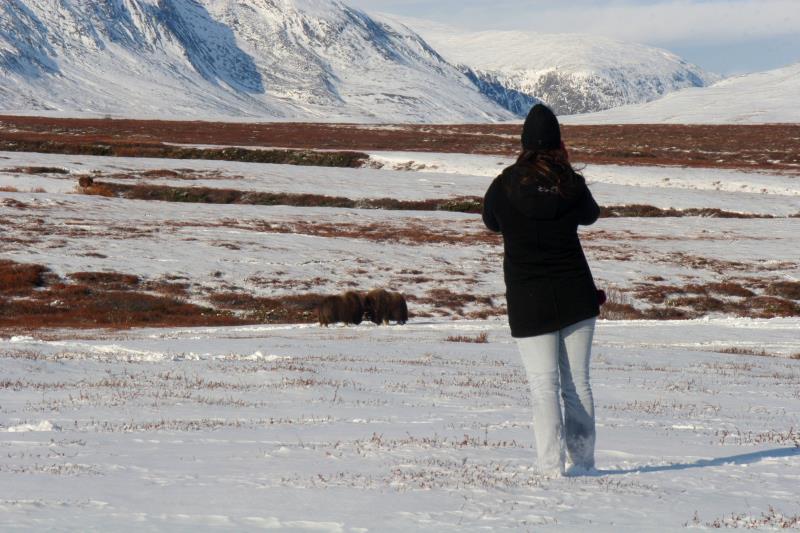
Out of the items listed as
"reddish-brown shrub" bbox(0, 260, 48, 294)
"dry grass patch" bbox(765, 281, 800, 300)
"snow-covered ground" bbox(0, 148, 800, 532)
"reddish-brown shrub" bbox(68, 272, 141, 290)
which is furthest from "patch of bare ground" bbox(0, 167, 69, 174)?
"dry grass patch" bbox(765, 281, 800, 300)

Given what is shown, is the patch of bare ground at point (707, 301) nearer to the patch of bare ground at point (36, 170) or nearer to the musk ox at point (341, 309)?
the musk ox at point (341, 309)

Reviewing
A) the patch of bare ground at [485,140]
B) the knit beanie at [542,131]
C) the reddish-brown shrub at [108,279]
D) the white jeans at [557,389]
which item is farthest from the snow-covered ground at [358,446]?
the patch of bare ground at [485,140]

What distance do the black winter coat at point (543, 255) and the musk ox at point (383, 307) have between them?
82.1 ft

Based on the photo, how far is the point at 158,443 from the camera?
30.3ft

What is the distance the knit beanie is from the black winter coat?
20 cm

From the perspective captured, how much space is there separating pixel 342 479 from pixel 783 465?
4.07m

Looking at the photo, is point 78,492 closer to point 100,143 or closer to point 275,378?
point 275,378

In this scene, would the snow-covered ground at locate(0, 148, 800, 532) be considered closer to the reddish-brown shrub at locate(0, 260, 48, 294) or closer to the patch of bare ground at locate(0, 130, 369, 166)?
the reddish-brown shrub at locate(0, 260, 48, 294)

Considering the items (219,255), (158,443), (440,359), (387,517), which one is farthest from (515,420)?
(219,255)

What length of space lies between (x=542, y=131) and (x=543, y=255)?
3.16ft

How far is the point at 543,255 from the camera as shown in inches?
317

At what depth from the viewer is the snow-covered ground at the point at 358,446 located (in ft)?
21.8

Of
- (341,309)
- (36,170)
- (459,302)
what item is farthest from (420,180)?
(341,309)

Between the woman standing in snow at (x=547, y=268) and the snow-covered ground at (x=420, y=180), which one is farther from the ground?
the woman standing in snow at (x=547, y=268)
